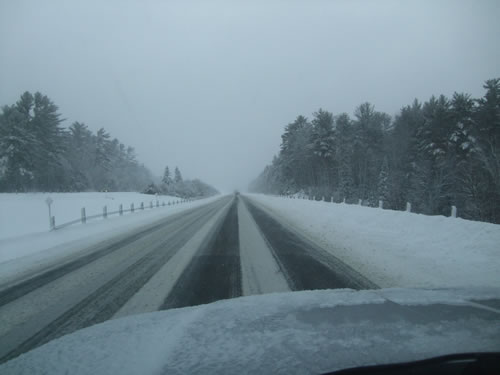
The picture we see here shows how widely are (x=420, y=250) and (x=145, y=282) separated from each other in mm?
6688

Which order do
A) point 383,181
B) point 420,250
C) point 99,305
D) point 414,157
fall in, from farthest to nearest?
point 383,181
point 414,157
point 420,250
point 99,305

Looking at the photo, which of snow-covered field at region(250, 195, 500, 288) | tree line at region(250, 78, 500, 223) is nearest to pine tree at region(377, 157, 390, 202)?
tree line at region(250, 78, 500, 223)

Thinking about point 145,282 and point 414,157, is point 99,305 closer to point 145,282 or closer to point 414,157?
point 145,282

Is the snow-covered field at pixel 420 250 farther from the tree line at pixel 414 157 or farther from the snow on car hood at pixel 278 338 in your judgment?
the tree line at pixel 414 157

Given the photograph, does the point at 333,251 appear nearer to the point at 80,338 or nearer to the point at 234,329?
the point at 234,329

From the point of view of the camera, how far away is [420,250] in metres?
6.50

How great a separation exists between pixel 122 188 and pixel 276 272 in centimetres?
7076

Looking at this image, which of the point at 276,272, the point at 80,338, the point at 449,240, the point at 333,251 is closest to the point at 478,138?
the point at 449,240

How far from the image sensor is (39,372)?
161 centimetres

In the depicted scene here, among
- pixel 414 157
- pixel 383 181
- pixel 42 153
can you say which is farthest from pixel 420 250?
pixel 42 153

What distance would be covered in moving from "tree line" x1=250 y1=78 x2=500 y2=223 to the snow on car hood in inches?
709

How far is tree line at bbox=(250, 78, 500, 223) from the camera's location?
18.8 metres

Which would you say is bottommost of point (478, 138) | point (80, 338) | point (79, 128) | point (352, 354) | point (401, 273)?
point (401, 273)

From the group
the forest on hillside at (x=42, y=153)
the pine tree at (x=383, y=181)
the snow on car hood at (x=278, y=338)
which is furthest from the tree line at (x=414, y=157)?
the forest on hillside at (x=42, y=153)
